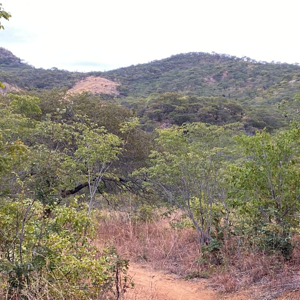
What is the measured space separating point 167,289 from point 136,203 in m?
4.90

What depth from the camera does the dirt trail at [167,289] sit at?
476 cm

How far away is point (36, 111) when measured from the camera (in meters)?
10.7

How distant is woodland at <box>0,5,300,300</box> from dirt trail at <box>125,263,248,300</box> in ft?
0.64

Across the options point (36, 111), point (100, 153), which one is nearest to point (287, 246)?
point (100, 153)

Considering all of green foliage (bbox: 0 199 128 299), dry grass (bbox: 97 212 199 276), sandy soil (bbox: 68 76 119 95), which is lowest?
dry grass (bbox: 97 212 199 276)

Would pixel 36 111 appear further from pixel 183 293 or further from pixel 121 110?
pixel 183 293

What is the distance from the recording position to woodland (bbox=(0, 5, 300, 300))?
3363 millimetres

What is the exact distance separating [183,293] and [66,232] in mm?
2368

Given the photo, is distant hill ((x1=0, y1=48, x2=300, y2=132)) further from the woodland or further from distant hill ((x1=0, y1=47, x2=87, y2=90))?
the woodland

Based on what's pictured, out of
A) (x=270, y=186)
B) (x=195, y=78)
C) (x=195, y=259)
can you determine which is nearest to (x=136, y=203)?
(x=195, y=259)

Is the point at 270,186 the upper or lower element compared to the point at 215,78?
lower

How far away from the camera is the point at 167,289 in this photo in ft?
17.4

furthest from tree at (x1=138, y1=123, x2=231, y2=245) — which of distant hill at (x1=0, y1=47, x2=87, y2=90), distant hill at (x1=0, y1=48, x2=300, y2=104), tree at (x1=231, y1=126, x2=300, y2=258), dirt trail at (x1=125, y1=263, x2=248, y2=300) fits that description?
distant hill at (x1=0, y1=48, x2=300, y2=104)

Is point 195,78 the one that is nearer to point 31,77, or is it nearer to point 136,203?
point 31,77
